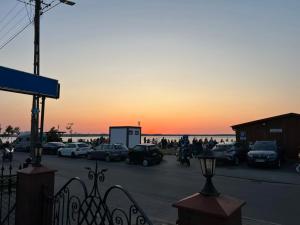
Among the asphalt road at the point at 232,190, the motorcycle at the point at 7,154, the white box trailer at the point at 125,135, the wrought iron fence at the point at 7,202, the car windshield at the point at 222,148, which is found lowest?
the asphalt road at the point at 232,190

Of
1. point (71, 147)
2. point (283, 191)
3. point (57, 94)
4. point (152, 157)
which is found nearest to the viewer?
point (57, 94)

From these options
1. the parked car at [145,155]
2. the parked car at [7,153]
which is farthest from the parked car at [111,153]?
the parked car at [7,153]

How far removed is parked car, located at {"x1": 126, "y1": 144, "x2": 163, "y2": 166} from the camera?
23.5 meters

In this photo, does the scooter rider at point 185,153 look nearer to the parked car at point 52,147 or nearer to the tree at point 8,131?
the parked car at point 52,147

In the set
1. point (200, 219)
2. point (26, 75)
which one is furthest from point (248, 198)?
point (200, 219)

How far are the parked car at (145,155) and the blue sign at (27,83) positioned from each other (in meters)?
16.4

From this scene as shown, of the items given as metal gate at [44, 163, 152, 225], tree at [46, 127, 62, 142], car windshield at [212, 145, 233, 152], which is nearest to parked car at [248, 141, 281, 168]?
car windshield at [212, 145, 233, 152]

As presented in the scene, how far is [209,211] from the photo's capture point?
2990 millimetres

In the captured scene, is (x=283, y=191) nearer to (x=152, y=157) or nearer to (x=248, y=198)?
(x=248, y=198)

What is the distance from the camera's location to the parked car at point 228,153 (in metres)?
23.6

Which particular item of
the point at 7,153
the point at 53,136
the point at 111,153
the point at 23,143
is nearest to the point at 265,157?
the point at 111,153

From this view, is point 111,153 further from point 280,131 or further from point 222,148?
point 280,131

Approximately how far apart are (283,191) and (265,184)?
184 centimetres

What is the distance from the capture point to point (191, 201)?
127 inches
